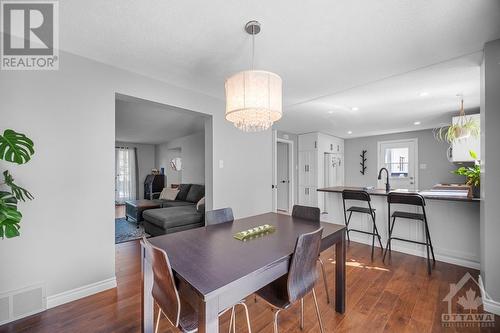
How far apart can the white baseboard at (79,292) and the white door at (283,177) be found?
467cm

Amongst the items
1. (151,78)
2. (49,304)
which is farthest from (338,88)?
(49,304)

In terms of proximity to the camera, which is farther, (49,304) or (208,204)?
(208,204)

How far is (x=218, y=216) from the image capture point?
7.04ft

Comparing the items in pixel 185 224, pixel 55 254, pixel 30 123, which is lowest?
pixel 185 224

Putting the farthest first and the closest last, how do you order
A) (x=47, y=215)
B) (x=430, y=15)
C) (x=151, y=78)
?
(x=151, y=78) → (x=47, y=215) → (x=430, y=15)

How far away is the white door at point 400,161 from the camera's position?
601 cm

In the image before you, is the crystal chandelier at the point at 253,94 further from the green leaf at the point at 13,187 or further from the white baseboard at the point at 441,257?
the white baseboard at the point at 441,257

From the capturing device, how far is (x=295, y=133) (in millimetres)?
6324

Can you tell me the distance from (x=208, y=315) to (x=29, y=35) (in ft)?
8.42

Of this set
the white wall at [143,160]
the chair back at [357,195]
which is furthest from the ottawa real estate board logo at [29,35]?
the white wall at [143,160]

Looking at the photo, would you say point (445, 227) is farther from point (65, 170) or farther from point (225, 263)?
point (65, 170)

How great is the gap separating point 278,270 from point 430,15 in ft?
6.93

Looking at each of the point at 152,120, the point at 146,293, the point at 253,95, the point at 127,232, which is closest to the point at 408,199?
the point at 253,95

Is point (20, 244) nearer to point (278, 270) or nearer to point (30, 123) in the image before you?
point (30, 123)
